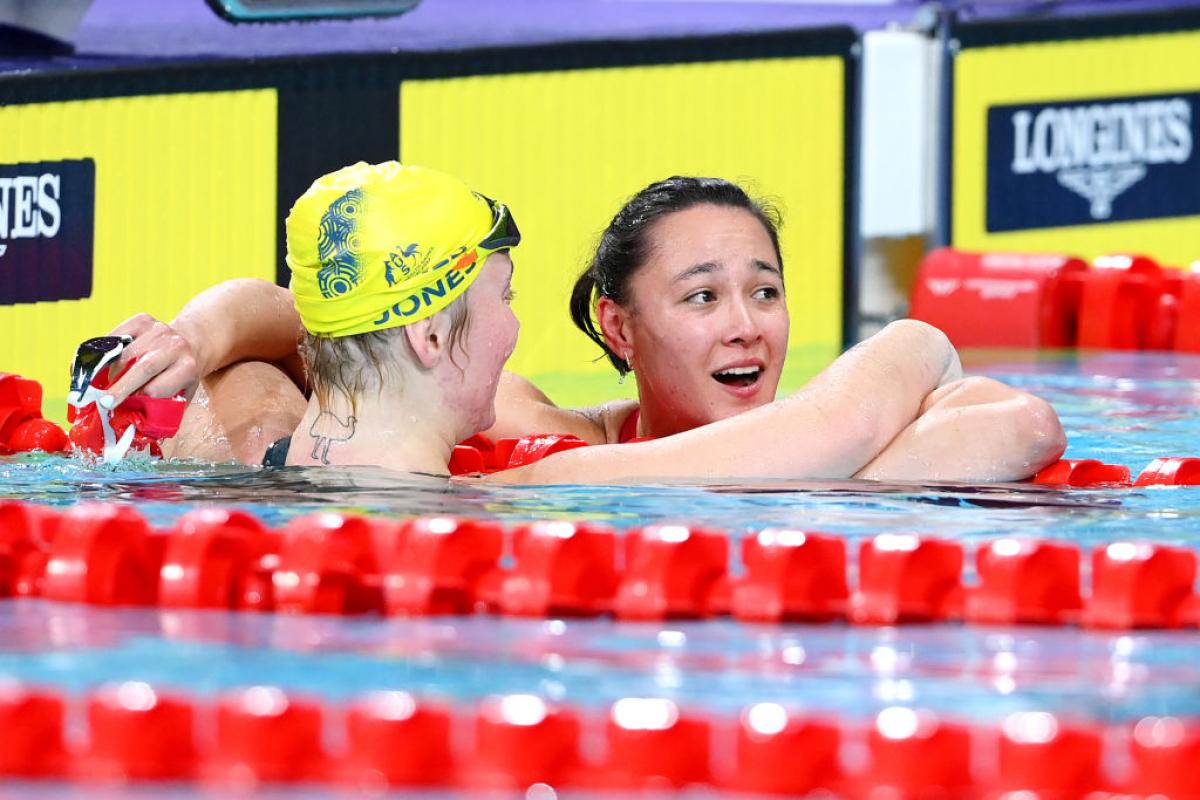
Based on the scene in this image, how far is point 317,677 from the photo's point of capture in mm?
2447

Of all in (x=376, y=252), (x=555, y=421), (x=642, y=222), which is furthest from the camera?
(x=555, y=421)

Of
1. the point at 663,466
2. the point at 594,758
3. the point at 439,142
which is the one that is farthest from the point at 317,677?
the point at 439,142

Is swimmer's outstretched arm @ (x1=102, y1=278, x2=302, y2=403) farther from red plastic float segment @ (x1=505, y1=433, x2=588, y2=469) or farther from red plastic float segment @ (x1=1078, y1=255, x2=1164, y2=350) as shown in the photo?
red plastic float segment @ (x1=1078, y1=255, x2=1164, y2=350)

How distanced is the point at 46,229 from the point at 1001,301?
2936 millimetres

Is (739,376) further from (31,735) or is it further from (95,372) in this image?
(31,735)

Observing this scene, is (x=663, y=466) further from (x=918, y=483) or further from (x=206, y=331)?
(x=206, y=331)

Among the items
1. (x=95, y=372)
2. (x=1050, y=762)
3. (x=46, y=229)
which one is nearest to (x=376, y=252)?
(x=95, y=372)

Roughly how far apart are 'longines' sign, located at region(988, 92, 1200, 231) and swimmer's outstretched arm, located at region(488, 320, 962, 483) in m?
3.92

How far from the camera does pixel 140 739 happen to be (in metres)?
2.17

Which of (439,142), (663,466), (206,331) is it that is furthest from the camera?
(439,142)

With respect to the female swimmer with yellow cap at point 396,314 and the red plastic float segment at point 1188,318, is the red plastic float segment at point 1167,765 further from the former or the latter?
the red plastic float segment at point 1188,318

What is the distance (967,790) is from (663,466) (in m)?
1.37

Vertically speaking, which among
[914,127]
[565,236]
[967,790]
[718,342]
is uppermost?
[914,127]

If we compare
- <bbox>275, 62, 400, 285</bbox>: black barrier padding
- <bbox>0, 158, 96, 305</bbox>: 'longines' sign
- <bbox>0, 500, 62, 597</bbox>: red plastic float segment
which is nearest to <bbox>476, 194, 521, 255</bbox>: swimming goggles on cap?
<bbox>0, 500, 62, 597</bbox>: red plastic float segment
